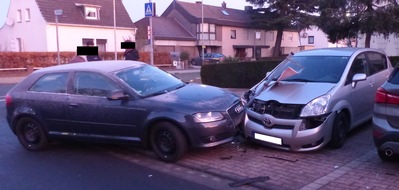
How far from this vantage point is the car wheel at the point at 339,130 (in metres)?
6.86

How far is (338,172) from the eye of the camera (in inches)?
232

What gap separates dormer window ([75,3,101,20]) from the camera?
141ft

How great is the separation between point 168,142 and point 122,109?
0.89 metres

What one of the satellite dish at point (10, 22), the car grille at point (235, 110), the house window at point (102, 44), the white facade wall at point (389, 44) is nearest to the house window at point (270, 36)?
the house window at point (102, 44)

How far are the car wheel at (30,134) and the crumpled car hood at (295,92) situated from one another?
3.81m

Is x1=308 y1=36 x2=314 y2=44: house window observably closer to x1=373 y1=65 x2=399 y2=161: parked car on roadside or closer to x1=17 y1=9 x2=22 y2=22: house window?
x1=17 y1=9 x2=22 y2=22: house window

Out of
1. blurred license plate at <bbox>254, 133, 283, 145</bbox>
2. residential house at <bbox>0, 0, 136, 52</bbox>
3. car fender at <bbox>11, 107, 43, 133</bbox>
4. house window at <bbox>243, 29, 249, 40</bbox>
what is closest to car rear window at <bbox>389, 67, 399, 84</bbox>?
blurred license plate at <bbox>254, 133, 283, 145</bbox>

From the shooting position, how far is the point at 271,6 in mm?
49062

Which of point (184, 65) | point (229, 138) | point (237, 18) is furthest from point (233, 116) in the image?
point (237, 18)

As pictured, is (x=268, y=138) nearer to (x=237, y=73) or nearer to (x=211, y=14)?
(x=237, y=73)

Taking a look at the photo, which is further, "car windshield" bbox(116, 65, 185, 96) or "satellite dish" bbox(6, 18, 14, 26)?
"satellite dish" bbox(6, 18, 14, 26)

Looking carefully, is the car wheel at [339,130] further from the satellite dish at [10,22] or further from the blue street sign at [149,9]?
the satellite dish at [10,22]

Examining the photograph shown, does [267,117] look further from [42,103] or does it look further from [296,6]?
[296,6]

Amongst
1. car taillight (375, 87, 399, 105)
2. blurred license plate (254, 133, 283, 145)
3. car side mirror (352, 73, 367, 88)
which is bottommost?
blurred license plate (254, 133, 283, 145)
